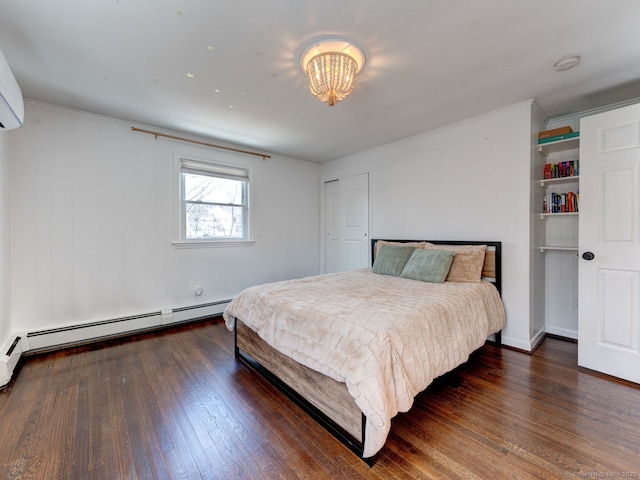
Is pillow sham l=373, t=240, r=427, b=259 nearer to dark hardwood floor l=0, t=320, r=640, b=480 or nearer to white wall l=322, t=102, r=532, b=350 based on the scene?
white wall l=322, t=102, r=532, b=350

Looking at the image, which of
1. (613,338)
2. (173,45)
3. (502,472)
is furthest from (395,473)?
(173,45)

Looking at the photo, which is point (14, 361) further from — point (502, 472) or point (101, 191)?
point (502, 472)

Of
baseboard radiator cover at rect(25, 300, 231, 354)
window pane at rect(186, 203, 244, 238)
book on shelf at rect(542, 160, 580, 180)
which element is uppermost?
book on shelf at rect(542, 160, 580, 180)

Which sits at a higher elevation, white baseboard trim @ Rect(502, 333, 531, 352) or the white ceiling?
the white ceiling

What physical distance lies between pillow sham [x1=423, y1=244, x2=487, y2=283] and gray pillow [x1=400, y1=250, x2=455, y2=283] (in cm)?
7

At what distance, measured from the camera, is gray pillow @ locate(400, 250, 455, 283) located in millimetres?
2766

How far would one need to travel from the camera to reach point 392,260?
3240mm

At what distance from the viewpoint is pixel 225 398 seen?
1974mm

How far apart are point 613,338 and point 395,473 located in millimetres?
2213

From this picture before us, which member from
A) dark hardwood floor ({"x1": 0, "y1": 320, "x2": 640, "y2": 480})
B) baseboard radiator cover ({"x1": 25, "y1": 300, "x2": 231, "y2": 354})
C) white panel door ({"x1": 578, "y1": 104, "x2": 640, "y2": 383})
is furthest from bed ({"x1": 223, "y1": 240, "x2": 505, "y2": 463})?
baseboard radiator cover ({"x1": 25, "y1": 300, "x2": 231, "y2": 354})

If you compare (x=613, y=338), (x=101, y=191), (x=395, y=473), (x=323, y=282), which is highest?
(x=101, y=191)

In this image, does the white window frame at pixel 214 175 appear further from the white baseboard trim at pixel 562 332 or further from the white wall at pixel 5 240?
the white baseboard trim at pixel 562 332

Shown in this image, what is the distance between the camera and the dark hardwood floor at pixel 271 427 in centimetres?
138

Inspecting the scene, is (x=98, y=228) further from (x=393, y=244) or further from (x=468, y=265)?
(x=468, y=265)
